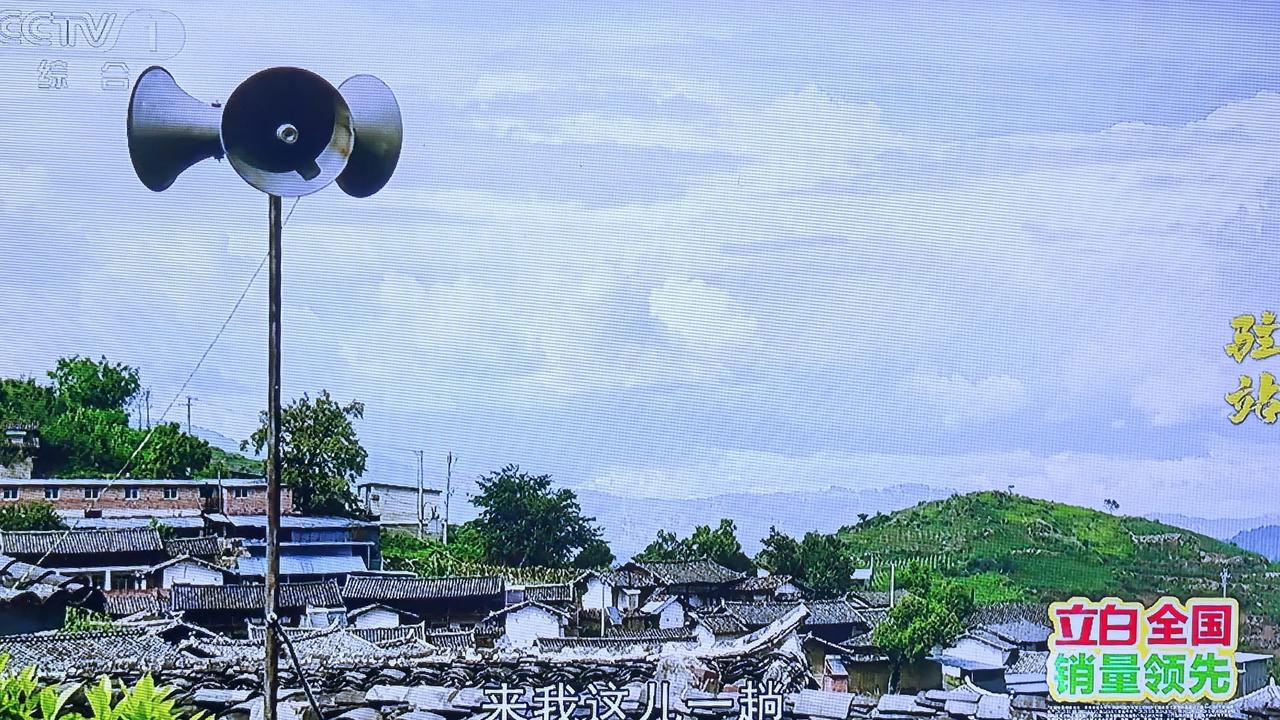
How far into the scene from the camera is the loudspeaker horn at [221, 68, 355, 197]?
2.70 meters

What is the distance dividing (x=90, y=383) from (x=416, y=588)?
0.77m

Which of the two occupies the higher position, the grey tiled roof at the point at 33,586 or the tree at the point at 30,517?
the tree at the point at 30,517

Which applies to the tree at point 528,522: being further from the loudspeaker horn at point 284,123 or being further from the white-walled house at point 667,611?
the loudspeaker horn at point 284,123

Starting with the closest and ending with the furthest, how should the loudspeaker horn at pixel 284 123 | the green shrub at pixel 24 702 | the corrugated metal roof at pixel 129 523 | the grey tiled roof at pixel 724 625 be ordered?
1. the green shrub at pixel 24 702
2. the loudspeaker horn at pixel 284 123
3. the corrugated metal roof at pixel 129 523
4. the grey tiled roof at pixel 724 625

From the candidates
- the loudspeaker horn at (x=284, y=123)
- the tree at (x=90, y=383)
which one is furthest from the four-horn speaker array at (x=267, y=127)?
the tree at (x=90, y=383)

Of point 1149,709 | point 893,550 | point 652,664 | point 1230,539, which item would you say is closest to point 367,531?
point 652,664

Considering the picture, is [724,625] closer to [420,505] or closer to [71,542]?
[420,505]

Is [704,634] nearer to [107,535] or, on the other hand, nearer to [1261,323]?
[107,535]

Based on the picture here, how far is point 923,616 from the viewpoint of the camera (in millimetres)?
3146

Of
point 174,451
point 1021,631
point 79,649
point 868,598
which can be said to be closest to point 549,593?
point 868,598

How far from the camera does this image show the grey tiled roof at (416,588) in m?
2.93

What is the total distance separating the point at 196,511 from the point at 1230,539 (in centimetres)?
227

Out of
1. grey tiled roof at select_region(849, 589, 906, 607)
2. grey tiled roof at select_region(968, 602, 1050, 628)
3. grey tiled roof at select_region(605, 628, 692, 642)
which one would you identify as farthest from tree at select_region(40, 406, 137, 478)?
grey tiled roof at select_region(968, 602, 1050, 628)

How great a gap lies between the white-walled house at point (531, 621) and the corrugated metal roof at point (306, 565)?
1.04 feet
